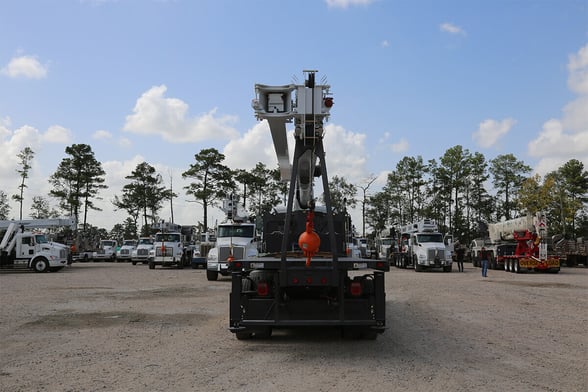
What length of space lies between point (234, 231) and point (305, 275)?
1560cm

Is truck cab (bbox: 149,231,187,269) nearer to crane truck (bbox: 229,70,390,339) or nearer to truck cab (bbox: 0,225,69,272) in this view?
truck cab (bbox: 0,225,69,272)

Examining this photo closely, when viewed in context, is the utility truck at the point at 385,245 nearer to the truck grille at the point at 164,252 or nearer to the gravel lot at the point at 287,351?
the truck grille at the point at 164,252

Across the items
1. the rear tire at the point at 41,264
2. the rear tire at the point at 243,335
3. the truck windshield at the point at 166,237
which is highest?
the truck windshield at the point at 166,237

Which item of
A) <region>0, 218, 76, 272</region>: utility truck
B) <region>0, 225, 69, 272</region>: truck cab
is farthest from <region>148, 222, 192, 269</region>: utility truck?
<region>0, 225, 69, 272</region>: truck cab

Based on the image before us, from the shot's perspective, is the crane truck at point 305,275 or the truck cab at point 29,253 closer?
the crane truck at point 305,275

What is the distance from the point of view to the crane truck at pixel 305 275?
7.80 m

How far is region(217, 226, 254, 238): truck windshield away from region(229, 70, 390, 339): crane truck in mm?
14584

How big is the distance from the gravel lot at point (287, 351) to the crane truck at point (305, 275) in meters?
0.49

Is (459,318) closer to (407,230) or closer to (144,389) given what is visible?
(144,389)

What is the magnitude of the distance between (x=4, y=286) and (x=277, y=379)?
58.5ft

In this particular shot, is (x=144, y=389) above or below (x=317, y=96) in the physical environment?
below

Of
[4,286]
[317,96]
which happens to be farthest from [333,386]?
[4,286]

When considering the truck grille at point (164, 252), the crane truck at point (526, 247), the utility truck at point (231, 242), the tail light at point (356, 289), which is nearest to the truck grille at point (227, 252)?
the utility truck at point (231, 242)

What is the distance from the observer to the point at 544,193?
201 ft
